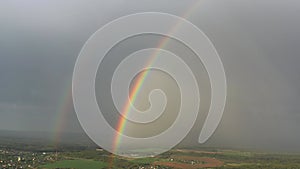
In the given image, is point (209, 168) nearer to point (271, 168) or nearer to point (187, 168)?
point (187, 168)

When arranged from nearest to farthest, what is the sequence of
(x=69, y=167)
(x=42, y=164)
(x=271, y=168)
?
(x=69, y=167), (x=42, y=164), (x=271, y=168)

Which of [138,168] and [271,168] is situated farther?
[271,168]

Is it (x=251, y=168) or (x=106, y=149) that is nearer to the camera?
(x=251, y=168)

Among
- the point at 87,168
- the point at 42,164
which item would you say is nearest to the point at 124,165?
the point at 87,168

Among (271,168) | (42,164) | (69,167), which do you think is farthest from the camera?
(271,168)

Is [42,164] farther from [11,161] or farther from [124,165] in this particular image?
[124,165]

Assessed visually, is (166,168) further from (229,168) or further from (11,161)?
(11,161)

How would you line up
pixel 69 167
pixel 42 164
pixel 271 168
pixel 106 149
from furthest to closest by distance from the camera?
pixel 106 149, pixel 271 168, pixel 42 164, pixel 69 167

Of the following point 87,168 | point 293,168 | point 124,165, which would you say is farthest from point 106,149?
point 293,168
